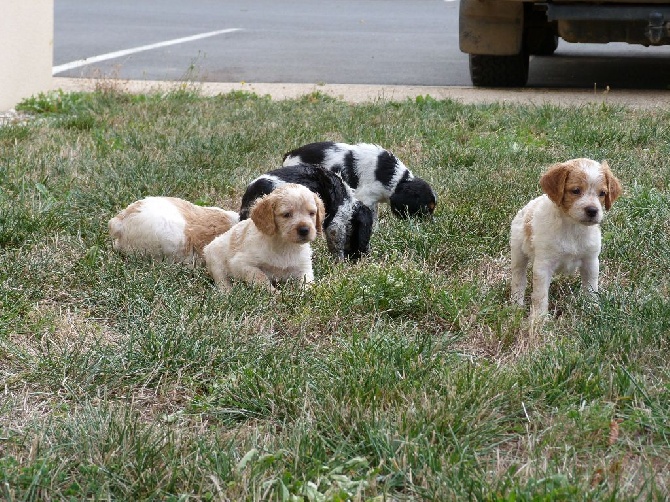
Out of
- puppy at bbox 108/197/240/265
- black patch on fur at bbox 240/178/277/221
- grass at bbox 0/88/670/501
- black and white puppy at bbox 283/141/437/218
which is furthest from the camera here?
black and white puppy at bbox 283/141/437/218

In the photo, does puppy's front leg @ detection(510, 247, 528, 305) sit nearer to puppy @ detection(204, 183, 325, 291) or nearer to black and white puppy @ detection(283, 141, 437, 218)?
puppy @ detection(204, 183, 325, 291)

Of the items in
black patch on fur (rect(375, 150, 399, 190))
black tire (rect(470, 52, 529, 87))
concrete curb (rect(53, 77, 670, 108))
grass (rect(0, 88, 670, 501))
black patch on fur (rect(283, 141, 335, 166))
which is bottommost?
grass (rect(0, 88, 670, 501))

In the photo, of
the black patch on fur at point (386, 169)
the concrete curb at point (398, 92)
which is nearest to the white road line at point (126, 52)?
the concrete curb at point (398, 92)

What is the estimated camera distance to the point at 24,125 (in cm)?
897

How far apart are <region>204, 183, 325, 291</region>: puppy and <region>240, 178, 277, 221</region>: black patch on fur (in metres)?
0.30

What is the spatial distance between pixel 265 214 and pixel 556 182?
149 cm

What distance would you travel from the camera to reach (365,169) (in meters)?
6.80

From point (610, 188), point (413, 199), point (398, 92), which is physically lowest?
point (413, 199)

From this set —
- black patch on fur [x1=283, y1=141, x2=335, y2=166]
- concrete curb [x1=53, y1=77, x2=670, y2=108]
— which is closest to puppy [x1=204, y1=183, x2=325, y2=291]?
black patch on fur [x1=283, y1=141, x2=335, y2=166]

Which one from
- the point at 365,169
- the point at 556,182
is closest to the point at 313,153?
the point at 365,169

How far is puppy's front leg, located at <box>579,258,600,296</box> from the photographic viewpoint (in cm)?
498

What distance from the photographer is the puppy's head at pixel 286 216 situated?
522cm

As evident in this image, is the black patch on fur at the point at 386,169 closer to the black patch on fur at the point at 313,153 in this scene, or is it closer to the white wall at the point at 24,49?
the black patch on fur at the point at 313,153

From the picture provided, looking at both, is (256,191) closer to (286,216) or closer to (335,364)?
(286,216)
